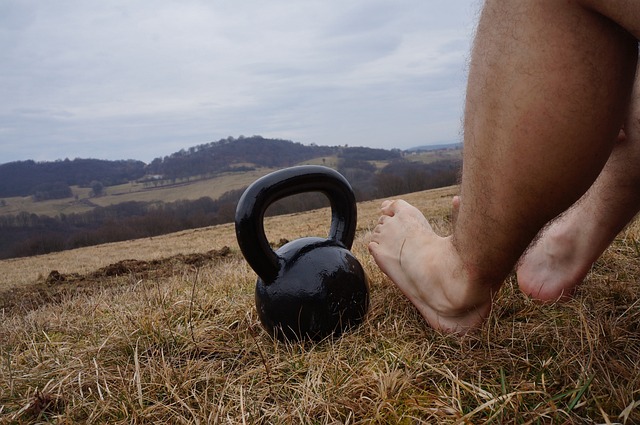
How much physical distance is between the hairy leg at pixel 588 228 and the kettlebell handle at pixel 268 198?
1007 mm

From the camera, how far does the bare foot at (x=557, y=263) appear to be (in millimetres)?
2021

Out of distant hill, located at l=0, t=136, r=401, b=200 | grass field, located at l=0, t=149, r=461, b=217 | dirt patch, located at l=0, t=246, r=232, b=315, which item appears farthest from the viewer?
distant hill, located at l=0, t=136, r=401, b=200

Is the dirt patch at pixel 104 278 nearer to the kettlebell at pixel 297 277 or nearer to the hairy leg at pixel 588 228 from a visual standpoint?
the kettlebell at pixel 297 277

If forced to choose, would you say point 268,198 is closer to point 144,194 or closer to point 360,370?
point 360,370

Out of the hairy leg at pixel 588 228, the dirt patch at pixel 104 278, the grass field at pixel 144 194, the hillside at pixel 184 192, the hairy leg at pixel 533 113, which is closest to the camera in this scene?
the hairy leg at pixel 533 113

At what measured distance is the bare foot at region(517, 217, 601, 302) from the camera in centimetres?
202

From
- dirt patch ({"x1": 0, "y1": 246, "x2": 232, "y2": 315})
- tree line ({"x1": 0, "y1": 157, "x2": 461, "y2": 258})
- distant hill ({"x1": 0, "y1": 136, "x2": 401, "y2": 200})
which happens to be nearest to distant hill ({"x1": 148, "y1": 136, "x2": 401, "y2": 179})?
distant hill ({"x1": 0, "y1": 136, "x2": 401, "y2": 200})

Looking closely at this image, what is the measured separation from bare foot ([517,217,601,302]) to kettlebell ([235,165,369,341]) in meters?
0.83

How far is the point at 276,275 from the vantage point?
206cm

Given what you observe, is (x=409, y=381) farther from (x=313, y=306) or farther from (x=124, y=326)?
(x=124, y=326)

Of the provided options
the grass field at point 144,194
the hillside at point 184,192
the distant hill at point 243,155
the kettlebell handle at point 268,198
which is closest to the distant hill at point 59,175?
the hillside at point 184,192

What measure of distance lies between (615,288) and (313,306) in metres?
1.39

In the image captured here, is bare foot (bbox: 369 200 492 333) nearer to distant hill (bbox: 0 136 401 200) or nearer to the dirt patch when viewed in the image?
the dirt patch

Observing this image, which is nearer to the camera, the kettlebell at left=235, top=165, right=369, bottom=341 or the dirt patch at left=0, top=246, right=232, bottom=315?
the kettlebell at left=235, top=165, right=369, bottom=341
